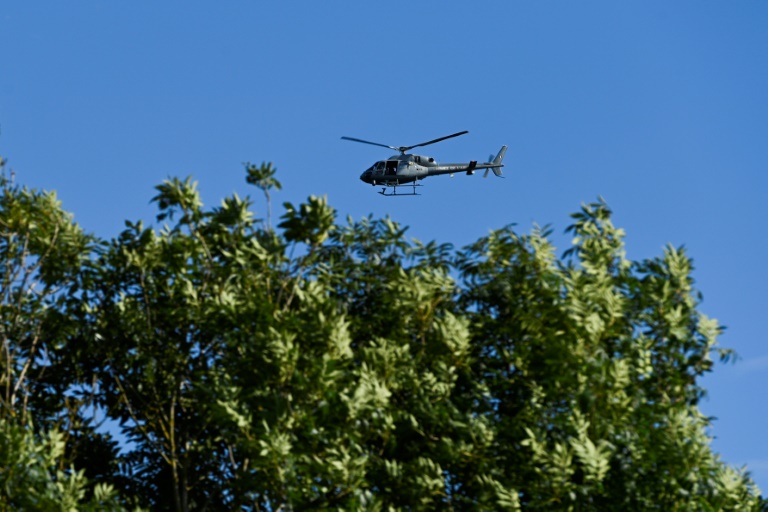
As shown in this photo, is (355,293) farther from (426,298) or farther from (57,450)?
(57,450)

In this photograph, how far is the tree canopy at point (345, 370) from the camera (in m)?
18.9

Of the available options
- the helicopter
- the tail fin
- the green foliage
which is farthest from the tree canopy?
the tail fin

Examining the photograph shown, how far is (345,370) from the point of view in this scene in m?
19.5

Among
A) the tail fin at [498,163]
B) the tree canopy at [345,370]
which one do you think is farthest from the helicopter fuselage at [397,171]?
the tree canopy at [345,370]

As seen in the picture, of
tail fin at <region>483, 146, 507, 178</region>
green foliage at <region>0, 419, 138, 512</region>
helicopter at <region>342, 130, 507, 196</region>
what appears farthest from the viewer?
tail fin at <region>483, 146, 507, 178</region>

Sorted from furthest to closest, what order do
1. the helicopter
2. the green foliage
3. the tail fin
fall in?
the tail fin < the helicopter < the green foliage

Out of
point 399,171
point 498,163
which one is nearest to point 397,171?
point 399,171

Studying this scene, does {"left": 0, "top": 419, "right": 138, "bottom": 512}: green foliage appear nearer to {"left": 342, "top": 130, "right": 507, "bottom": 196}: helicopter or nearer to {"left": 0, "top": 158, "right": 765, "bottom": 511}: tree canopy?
{"left": 0, "top": 158, "right": 765, "bottom": 511}: tree canopy

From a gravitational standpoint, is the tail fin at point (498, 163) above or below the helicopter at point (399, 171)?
above

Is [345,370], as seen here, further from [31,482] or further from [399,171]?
[399,171]

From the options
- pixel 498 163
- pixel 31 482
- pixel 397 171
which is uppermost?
pixel 498 163

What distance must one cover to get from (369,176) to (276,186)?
35.8m

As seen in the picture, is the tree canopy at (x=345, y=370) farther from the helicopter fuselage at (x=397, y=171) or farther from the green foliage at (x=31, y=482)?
the helicopter fuselage at (x=397, y=171)

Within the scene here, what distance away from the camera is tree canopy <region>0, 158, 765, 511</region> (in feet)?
62.0
